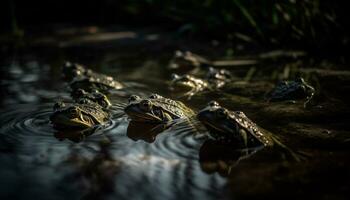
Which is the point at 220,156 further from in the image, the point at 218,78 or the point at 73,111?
the point at 218,78

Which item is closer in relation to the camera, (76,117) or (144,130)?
(76,117)

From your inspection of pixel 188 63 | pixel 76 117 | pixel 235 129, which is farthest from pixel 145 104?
pixel 188 63

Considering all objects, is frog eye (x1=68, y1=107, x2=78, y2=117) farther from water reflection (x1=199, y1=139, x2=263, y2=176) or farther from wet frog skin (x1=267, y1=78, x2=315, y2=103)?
wet frog skin (x1=267, y1=78, x2=315, y2=103)

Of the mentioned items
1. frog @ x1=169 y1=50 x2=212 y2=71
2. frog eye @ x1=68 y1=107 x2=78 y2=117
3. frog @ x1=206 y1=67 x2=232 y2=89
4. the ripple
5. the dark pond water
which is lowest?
frog @ x1=169 y1=50 x2=212 y2=71

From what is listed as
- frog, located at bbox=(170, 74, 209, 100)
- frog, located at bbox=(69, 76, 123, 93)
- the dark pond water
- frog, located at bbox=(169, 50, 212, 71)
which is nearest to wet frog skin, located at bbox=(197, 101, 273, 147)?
the dark pond water

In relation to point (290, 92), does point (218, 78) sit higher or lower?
lower

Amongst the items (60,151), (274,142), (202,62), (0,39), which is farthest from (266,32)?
(0,39)

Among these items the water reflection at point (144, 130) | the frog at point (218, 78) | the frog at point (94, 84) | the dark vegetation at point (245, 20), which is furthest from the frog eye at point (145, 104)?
the dark vegetation at point (245, 20)
